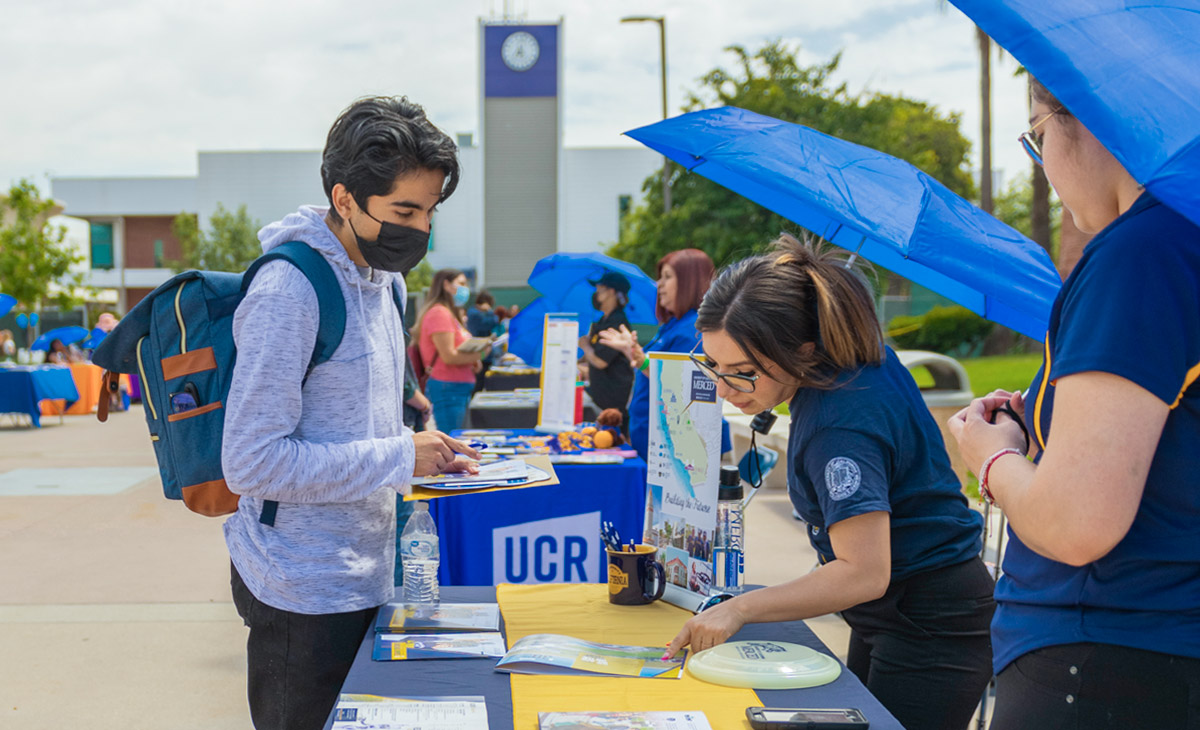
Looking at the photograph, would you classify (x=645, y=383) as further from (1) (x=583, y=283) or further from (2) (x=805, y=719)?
(1) (x=583, y=283)

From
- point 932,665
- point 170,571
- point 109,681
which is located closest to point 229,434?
point 932,665

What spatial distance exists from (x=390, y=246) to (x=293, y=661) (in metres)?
0.95

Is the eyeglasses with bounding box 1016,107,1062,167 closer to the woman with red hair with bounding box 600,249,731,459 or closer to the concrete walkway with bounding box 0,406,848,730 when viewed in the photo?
the woman with red hair with bounding box 600,249,731,459

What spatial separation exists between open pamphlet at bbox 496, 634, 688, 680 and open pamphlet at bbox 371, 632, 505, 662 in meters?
0.06

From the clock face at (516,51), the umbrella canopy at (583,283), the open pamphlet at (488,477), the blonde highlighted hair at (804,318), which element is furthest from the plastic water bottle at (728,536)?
the clock face at (516,51)

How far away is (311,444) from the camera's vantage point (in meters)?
1.95

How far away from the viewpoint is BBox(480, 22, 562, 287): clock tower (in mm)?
37375

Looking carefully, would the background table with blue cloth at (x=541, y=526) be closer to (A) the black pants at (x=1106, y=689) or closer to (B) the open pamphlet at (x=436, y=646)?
(B) the open pamphlet at (x=436, y=646)

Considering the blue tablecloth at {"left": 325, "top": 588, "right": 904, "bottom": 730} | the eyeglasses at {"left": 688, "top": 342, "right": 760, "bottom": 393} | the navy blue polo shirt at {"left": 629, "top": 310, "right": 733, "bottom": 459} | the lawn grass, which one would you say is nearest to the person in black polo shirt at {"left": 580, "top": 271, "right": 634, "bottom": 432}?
the navy blue polo shirt at {"left": 629, "top": 310, "right": 733, "bottom": 459}

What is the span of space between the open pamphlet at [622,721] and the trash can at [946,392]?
6845 millimetres

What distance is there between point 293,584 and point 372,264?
731 mm

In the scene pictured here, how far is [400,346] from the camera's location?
2.34m

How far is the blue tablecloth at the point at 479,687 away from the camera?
164 cm

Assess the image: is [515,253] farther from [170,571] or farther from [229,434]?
[229,434]
